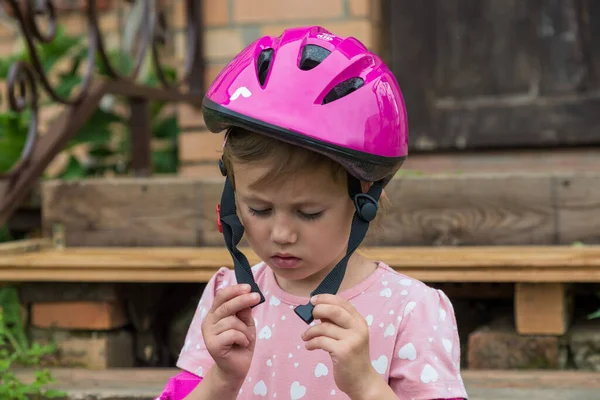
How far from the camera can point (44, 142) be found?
343cm

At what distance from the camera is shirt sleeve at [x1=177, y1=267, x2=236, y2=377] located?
1890 millimetres

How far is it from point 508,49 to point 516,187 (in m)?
1.46

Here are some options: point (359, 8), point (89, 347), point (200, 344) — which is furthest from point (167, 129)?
point (200, 344)

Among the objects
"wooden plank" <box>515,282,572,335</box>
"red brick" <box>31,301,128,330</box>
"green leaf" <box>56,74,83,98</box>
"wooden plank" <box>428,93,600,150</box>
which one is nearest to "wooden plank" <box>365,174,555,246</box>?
"wooden plank" <box>515,282,572,335</box>

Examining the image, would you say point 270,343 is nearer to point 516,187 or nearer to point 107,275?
point 107,275

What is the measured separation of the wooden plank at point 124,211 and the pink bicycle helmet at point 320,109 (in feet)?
5.00

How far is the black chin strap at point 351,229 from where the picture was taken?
1.66 metres

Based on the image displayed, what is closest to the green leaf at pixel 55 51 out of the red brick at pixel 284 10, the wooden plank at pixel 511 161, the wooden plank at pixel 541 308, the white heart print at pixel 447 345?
the red brick at pixel 284 10

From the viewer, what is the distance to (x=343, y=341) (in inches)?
61.2

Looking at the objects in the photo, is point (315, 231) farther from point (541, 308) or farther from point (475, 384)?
point (541, 308)

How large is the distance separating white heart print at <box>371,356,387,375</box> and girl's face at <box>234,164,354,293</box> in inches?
8.3

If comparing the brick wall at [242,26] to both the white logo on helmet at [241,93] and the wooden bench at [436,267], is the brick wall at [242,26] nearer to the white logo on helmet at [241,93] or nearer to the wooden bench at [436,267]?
the wooden bench at [436,267]

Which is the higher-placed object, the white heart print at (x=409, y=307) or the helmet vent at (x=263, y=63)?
the helmet vent at (x=263, y=63)

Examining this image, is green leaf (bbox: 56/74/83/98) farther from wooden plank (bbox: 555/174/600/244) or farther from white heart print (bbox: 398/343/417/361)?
white heart print (bbox: 398/343/417/361)
